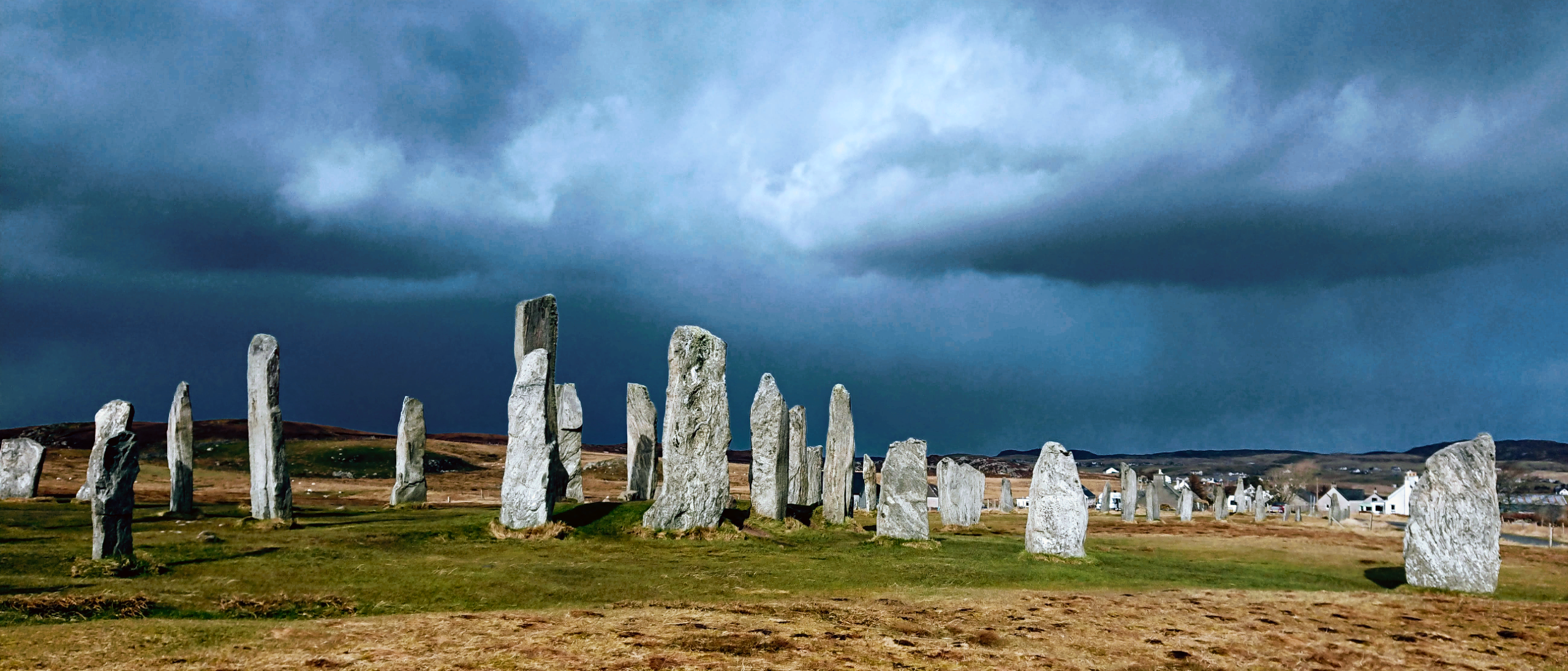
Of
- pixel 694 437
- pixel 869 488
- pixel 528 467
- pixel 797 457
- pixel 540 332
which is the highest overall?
pixel 540 332

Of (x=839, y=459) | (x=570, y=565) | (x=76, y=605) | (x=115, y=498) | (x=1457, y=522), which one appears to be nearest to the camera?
(x=76, y=605)

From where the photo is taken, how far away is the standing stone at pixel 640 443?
33.5 m

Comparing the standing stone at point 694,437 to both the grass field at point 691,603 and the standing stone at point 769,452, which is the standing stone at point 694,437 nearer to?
the grass field at point 691,603

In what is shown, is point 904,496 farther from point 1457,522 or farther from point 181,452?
point 181,452

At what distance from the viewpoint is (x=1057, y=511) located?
851 inches

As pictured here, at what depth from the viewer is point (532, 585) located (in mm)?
14906

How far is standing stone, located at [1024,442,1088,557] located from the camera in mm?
21531

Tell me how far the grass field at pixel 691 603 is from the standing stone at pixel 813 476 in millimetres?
8898

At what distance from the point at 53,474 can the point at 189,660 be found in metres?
43.1

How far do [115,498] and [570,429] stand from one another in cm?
1731

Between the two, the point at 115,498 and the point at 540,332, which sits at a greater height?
the point at 540,332

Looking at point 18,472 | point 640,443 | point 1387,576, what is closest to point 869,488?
point 640,443

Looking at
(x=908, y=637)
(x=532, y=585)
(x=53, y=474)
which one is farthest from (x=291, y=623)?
(x=53, y=474)

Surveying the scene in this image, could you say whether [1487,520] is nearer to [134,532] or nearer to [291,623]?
[291,623]
